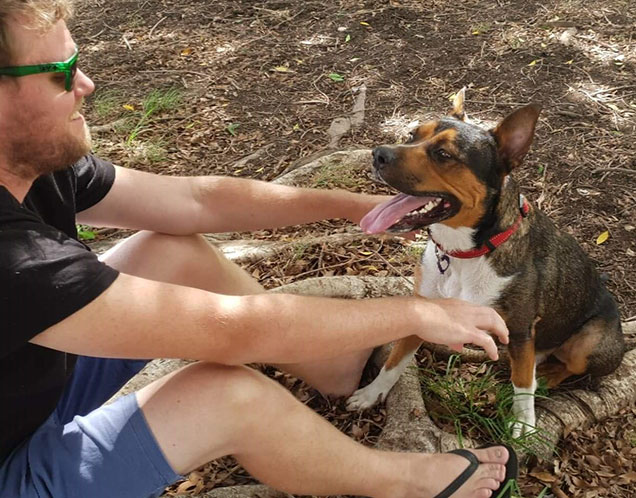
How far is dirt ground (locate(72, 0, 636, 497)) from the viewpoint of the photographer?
14.1ft

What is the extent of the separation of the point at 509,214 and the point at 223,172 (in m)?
3.22

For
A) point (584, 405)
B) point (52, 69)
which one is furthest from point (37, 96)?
point (584, 405)

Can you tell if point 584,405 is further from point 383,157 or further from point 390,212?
point 383,157

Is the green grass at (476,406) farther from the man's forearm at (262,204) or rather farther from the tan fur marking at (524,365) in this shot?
the man's forearm at (262,204)

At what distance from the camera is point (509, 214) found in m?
2.97

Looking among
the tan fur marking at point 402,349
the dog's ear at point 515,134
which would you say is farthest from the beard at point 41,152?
A: the tan fur marking at point 402,349

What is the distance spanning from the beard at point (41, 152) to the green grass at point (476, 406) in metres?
2.16

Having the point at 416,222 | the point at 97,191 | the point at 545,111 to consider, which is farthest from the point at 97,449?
the point at 545,111

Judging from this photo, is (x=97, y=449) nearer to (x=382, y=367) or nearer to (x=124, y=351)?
(x=124, y=351)

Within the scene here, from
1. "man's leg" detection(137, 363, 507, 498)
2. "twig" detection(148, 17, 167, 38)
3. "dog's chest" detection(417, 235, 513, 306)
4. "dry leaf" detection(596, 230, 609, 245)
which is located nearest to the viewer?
"man's leg" detection(137, 363, 507, 498)

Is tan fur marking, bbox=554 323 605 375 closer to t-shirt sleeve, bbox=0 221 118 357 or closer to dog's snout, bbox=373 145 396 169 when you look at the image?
dog's snout, bbox=373 145 396 169

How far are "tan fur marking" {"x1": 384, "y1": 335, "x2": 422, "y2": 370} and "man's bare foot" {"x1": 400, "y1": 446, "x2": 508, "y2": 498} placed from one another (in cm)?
75

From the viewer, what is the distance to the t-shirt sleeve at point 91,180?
9.20 feet

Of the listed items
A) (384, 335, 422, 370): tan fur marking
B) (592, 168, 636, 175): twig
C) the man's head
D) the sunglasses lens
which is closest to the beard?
the man's head
